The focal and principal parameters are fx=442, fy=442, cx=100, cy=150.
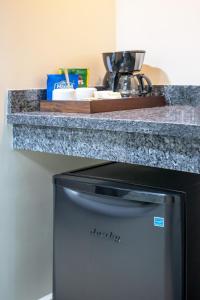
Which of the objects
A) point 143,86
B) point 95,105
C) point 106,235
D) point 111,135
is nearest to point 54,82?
point 95,105

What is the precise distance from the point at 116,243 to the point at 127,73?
29.3 inches

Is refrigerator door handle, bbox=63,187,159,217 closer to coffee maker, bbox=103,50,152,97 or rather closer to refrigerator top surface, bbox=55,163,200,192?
refrigerator top surface, bbox=55,163,200,192

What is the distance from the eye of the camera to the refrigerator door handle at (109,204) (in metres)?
1.33

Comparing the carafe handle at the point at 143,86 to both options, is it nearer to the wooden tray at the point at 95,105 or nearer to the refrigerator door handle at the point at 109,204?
the wooden tray at the point at 95,105

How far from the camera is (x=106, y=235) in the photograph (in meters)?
1.40

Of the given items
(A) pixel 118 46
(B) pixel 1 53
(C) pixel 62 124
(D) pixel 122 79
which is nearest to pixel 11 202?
(C) pixel 62 124

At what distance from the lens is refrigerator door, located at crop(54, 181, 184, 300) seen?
4.24ft

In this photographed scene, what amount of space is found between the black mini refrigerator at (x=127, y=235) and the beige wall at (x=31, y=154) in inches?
7.8

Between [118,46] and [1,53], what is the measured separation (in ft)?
2.30

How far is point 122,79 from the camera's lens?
1808mm

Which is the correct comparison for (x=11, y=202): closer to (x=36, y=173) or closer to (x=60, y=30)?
(x=36, y=173)

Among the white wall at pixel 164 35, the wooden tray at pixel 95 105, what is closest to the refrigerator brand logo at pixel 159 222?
the wooden tray at pixel 95 105

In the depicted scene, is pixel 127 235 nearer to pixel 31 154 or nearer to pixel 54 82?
pixel 31 154

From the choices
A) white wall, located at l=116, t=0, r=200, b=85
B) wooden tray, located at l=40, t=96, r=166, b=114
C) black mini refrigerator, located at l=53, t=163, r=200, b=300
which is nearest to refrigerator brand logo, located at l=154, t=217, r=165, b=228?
black mini refrigerator, located at l=53, t=163, r=200, b=300
